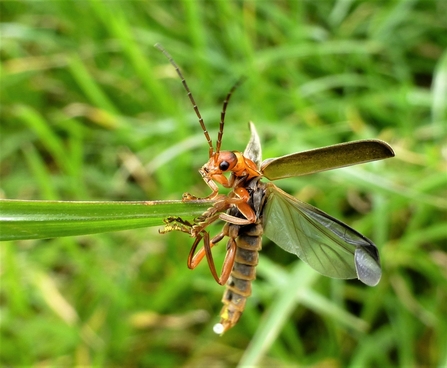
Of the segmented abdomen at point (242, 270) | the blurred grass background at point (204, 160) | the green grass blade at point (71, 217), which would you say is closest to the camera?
the green grass blade at point (71, 217)

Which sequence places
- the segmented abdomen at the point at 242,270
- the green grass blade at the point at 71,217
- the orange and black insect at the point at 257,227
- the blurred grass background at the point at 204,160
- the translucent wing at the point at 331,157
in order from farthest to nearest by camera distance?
the blurred grass background at the point at 204,160, the segmented abdomen at the point at 242,270, the orange and black insect at the point at 257,227, the translucent wing at the point at 331,157, the green grass blade at the point at 71,217

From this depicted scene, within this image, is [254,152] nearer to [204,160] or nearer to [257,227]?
[257,227]

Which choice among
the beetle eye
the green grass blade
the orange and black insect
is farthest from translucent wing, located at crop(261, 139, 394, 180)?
the green grass blade

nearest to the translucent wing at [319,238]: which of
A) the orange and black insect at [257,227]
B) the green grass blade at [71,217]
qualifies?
the orange and black insect at [257,227]

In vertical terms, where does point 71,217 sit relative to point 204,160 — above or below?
below

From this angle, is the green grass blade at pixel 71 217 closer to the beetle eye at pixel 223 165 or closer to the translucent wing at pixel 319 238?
the beetle eye at pixel 223 165

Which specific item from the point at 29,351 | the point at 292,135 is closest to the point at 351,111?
the point at 292,135

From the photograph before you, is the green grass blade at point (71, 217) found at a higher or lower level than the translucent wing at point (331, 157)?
lower

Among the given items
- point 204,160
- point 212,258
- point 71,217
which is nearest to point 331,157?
point 212,258
